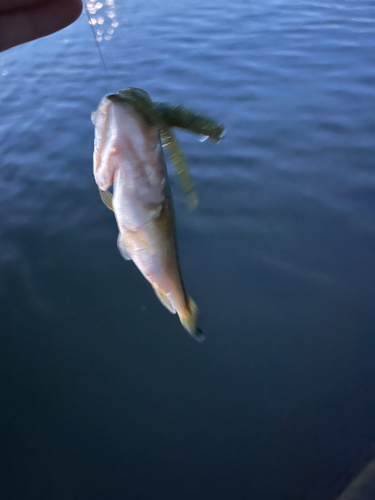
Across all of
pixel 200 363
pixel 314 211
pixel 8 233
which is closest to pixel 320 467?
pixel 200 363

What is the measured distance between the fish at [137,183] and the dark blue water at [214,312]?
7.64 feet

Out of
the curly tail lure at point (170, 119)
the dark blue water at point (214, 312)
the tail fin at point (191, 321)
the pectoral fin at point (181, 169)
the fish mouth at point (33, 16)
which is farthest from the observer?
the dark blue water at point (214, 312)

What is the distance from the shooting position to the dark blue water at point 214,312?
2938mm

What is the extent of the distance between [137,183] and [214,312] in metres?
2.76

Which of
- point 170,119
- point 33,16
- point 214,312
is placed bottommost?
point 214,312

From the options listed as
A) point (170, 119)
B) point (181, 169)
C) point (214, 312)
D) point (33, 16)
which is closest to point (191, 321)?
point (181, 169)

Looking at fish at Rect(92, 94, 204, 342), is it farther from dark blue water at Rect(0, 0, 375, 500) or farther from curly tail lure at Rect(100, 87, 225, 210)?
dark blue water at Rect(0, 0, 375, 500)

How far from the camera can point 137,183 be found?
1009 millimetres

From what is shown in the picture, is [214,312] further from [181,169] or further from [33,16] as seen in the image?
[181,169]

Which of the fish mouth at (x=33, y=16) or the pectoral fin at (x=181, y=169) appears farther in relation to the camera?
the fish mouth at (x=33, y=16)

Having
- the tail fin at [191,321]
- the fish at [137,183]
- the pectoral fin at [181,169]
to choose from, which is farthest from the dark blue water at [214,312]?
the pectoral fin at [181,169]

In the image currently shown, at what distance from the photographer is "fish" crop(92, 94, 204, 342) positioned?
37.6 inches

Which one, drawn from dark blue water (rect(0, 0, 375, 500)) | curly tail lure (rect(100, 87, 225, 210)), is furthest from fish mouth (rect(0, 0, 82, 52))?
dark blue water (rect(0, 0, 375, 500))

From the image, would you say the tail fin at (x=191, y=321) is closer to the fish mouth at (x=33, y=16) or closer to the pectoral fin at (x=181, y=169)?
the pectoral fin at (x=181, y=169)
